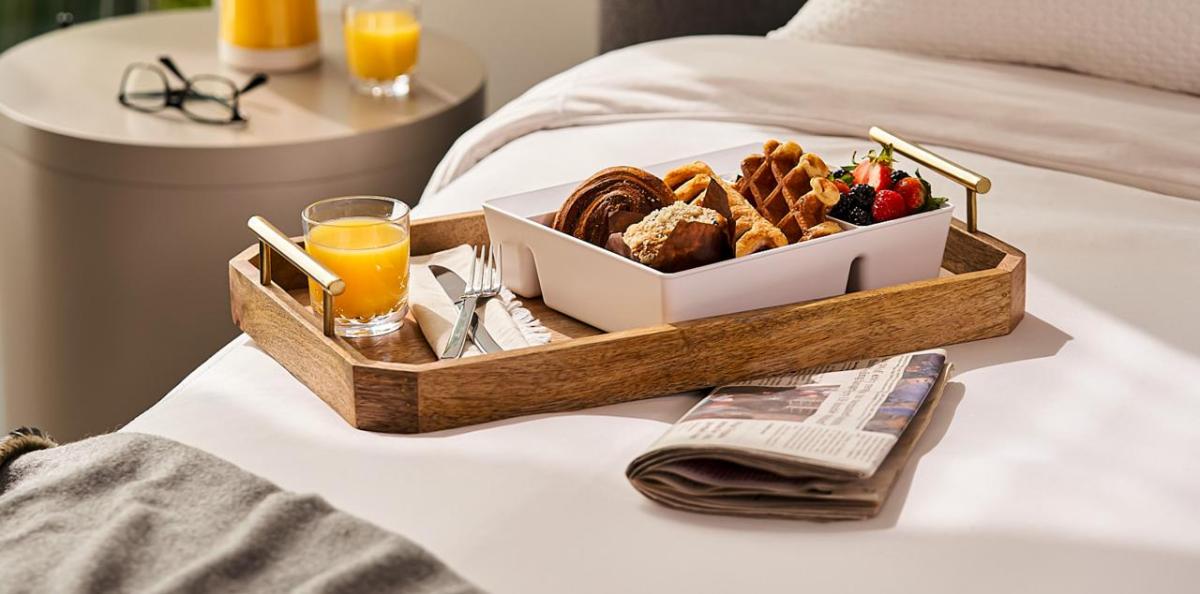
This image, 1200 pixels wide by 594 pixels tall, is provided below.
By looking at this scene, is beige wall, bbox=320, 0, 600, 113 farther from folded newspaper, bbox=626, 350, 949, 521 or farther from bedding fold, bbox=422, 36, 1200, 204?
folded newspaper, bbox=626, 350, 949, 521

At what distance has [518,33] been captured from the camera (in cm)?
268

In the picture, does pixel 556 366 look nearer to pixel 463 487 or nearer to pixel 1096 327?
pixel 463 487

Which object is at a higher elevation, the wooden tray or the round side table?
the wooden tray

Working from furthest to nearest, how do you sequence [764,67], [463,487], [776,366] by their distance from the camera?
[764,67] → [776,366] → [463,487]

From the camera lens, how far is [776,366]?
3.17 ft

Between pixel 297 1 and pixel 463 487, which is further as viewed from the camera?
pixel 297 1

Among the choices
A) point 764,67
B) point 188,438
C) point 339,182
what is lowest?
point 339,182

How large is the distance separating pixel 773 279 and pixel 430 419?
Answer: 11.4 inches

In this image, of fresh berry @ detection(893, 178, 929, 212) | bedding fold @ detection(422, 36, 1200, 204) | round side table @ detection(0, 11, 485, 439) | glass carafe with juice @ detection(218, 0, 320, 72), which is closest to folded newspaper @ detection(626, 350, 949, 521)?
fresh berry @ detection(893, 178, 929, 212)

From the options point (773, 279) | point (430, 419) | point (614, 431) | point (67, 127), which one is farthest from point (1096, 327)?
point (67, 127)

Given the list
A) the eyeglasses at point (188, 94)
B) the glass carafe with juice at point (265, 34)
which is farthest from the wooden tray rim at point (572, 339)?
the glass carafe with juice at point (265, 34)

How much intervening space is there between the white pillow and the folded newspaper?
855 mm

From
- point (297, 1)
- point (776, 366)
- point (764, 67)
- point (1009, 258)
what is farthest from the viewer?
point (297, 1)

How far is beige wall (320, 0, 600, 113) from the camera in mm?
2639
